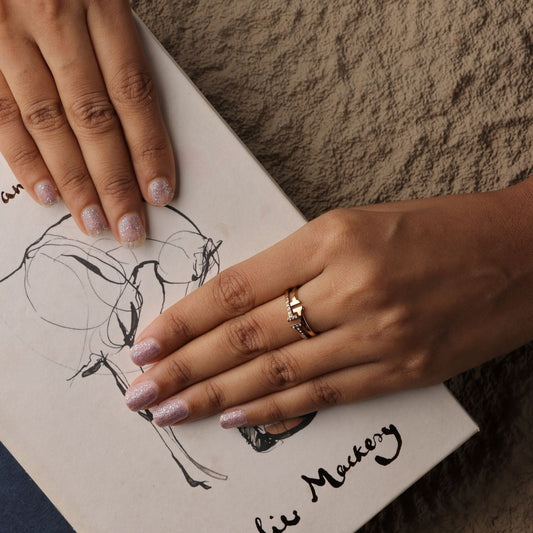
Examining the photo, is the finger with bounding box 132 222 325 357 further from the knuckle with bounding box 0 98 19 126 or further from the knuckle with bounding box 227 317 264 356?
the knuckle with bounding box 0 98 19 126

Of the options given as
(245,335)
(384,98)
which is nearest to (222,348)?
(245,335)

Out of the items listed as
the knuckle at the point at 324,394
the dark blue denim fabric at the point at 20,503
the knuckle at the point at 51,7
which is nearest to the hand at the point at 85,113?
the knuckle at the point at 51,7

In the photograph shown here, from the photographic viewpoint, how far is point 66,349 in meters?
0.55

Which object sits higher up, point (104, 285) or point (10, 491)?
point (104, 285)

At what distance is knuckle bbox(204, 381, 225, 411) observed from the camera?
55 centimetres

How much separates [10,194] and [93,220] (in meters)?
0.09

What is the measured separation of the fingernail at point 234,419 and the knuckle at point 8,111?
1.16 feet

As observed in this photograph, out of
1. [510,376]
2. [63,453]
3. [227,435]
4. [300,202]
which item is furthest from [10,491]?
[510,376]

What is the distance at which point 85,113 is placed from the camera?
1.78ft

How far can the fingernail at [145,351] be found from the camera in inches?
21.5

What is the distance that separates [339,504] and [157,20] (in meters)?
0.57

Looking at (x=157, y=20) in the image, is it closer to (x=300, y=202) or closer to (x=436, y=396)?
(x=300, y=202)
